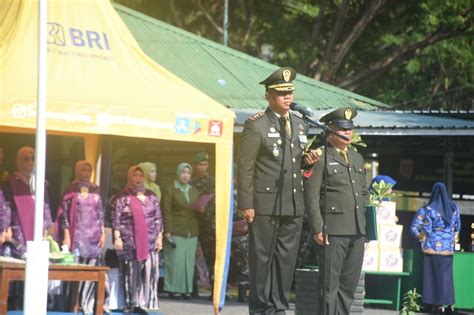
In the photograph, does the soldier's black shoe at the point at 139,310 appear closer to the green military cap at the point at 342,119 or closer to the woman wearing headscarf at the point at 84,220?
the woman wearing headscarf at the point at 84,220

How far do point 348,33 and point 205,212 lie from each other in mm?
13439

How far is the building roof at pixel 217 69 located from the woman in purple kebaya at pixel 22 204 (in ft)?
16.7

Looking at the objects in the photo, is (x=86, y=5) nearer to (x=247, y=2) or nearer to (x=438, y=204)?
(x=438, y=204)

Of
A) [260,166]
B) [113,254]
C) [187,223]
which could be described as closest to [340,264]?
[260,166]

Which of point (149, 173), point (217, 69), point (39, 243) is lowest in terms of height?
point (39, 243)

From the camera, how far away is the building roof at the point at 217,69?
20859 millimetres

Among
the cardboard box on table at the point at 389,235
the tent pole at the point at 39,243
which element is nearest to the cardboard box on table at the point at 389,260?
the cardboard box on table at the point at 389,235

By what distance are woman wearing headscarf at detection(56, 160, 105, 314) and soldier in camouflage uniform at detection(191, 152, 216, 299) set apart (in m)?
3.35

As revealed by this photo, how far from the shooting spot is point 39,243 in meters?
11.1

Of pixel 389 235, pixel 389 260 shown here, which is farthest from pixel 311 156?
pixel 389 260

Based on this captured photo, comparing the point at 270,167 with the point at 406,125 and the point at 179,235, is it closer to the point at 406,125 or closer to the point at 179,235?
the point at 179,235

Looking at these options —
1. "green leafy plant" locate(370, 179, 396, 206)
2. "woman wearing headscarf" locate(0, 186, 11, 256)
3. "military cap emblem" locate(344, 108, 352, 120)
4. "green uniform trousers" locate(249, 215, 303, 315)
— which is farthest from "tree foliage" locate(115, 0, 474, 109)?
"green uniform trousers" locate(249, 215, 303, 315)

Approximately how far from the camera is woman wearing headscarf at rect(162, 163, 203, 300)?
1850cm

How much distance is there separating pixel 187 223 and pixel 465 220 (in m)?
3.89
